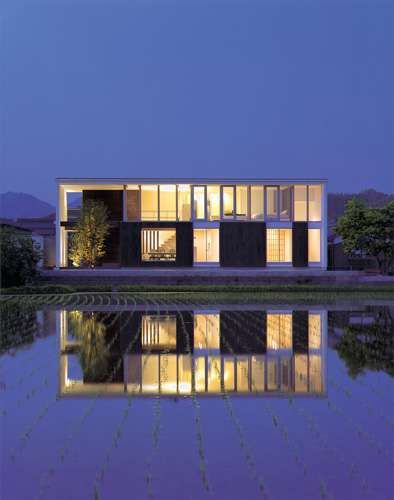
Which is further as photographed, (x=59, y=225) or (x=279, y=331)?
(x=59, y=225)

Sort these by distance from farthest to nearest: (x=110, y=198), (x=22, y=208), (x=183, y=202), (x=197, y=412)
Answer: (x=22, y=208) → (x=110, y=198) → (x=183, y=202) → (x=197, y=412)

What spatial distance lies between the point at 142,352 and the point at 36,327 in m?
Answer: 4.37

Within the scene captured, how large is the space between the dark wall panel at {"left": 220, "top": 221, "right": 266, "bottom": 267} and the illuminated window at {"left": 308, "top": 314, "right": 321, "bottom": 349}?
18966 millimetres

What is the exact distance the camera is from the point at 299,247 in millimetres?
36500

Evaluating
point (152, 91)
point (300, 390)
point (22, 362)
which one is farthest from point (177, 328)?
point (152, 91)

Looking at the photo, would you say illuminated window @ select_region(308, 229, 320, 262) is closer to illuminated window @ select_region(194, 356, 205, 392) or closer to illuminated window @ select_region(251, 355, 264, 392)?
illuminated window @ select_region(251, 355, 264, 392)

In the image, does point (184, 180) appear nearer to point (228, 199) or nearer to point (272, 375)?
point (228, 199)

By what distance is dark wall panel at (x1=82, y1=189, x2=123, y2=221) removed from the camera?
1506 inches

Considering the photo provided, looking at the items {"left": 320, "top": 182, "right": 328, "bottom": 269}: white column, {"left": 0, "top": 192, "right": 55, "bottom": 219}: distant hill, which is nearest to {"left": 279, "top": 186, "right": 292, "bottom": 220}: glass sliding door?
{"left": 320, "top": 182, "right": 328, "bottom": 269}: white column

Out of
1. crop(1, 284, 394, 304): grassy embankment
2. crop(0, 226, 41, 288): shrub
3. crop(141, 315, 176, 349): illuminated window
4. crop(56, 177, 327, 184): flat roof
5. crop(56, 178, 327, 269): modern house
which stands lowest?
crop(141, 315, 176, 349): illuminated window

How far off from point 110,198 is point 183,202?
4.34 metres

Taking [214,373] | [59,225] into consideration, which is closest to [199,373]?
[214,373]

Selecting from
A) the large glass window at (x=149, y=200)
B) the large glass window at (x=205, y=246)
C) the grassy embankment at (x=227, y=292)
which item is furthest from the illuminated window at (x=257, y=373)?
the large glass window at (x=149, y=200)

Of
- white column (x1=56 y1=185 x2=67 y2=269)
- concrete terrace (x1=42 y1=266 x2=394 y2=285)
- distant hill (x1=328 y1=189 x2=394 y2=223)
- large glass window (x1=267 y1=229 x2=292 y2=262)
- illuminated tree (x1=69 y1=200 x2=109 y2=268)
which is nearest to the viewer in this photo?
concrete terrace (x1=42 y1=266 x2=394 y2=285)
